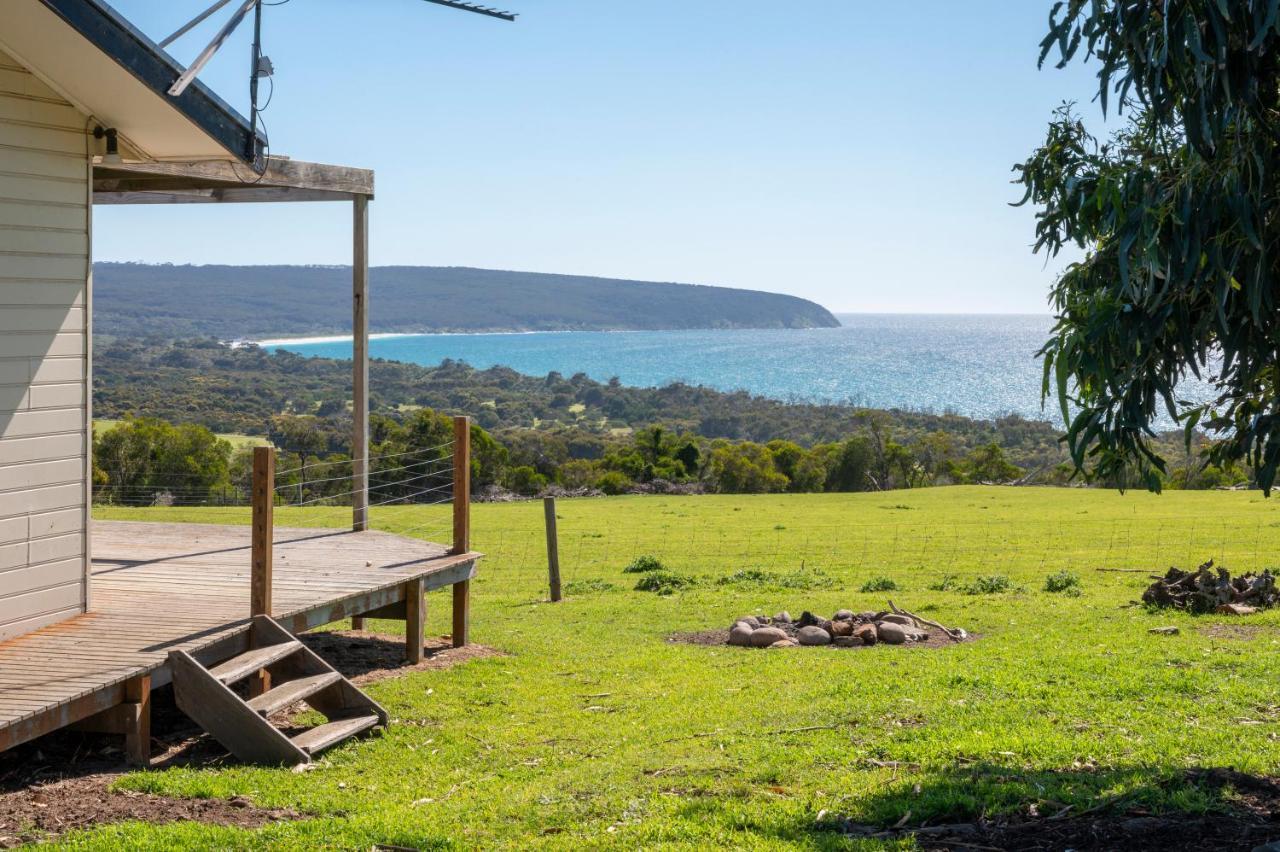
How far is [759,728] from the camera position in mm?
8469

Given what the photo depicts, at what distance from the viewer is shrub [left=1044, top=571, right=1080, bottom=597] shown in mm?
16656

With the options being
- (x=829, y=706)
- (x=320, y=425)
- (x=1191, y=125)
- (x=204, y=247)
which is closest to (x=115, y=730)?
(x=829, y=706)

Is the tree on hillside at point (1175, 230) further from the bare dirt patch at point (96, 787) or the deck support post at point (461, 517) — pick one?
the deck support post at point (461, 517)

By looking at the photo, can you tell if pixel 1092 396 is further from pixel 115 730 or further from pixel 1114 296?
pixel 115 730


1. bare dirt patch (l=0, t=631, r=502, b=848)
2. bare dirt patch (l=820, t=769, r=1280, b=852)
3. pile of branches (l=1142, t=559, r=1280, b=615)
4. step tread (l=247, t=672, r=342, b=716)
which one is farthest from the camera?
pile of branches (l=1142, t=559, r=1280, b=615)

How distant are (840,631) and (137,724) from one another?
7.77 meters

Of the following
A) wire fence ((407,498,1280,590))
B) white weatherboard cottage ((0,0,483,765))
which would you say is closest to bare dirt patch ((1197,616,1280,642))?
wire fence ((407,498,1280,590))

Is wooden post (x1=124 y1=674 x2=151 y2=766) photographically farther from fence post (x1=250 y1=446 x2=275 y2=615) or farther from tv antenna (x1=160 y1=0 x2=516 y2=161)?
tv antenna (x1=160 y1=0 x2=516 y2=161)

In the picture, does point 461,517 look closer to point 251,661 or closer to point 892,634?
point 251,661

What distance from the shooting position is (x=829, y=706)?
29.5 feet

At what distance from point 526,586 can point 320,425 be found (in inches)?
1695

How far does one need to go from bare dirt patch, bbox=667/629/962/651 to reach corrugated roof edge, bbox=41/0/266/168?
7.01 m

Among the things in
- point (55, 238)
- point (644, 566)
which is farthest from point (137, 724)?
point (644, 566)

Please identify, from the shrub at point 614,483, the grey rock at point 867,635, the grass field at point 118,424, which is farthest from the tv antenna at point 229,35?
the shrub at point 614,483
